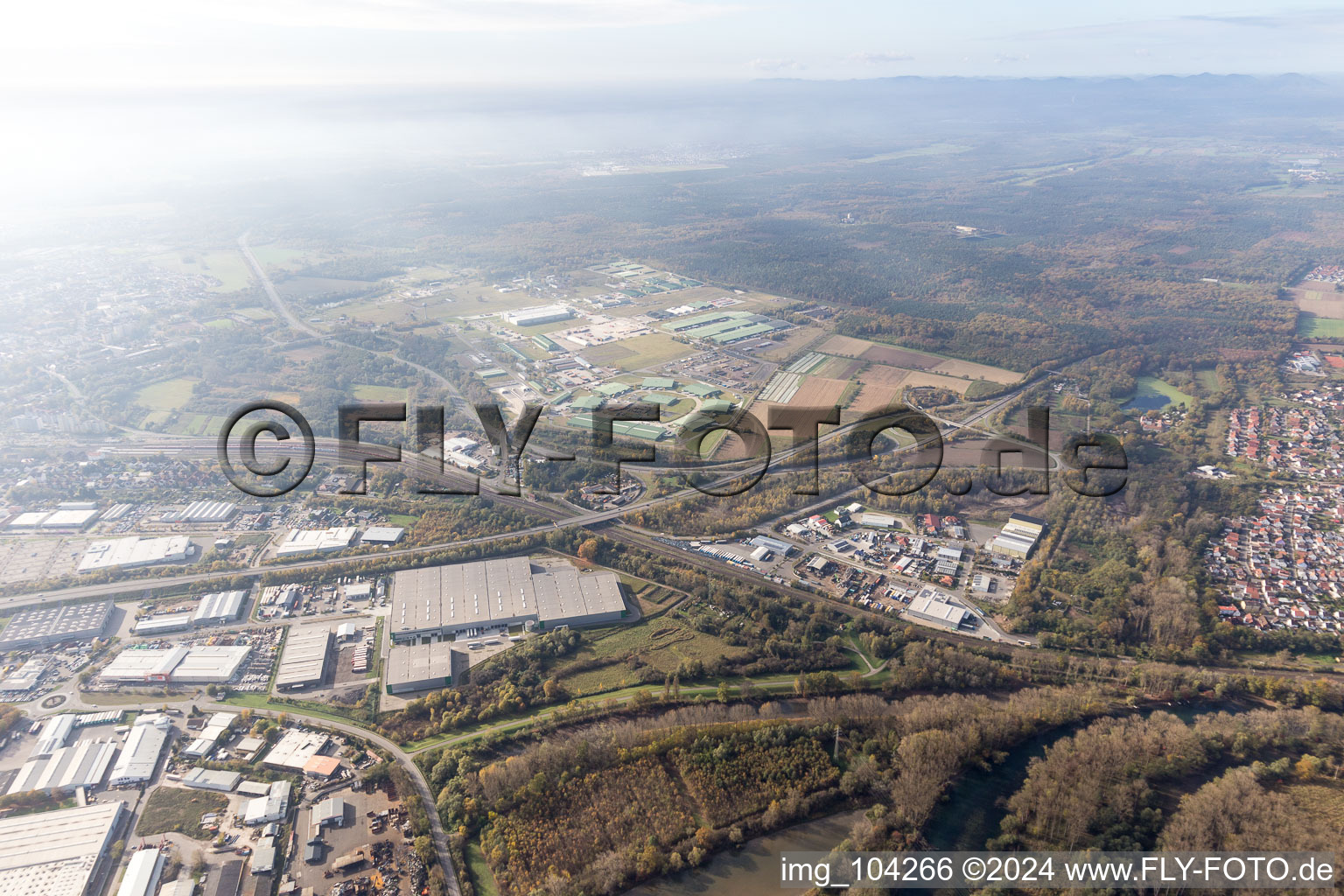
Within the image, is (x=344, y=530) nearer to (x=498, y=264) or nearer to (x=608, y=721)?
(x=608, y=721)

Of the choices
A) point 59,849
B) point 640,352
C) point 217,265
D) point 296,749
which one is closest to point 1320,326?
point 640,352

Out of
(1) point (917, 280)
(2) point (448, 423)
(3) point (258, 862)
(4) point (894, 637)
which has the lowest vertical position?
(3) point (258, 862)

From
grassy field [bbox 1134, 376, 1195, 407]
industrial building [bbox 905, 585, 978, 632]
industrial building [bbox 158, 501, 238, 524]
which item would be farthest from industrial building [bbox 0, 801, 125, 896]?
grassy field [bbox 1134, 376, 1195, 407]

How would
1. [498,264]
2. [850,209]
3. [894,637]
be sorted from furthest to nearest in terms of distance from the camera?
[850,209] → [498,264] → [894,637]

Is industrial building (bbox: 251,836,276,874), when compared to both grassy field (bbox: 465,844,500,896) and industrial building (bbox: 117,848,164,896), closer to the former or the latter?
industrial building (bbox: 117,848,164,896)

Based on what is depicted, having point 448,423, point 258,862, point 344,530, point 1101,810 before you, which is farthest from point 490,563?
point 1101,810

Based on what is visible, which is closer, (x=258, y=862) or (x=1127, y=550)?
(x=258, y=862)
